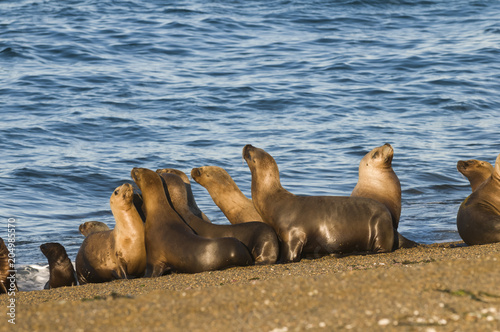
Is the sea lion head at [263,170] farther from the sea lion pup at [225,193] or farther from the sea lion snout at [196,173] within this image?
the sea lion snout at [196,173]

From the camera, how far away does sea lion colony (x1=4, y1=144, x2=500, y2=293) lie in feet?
23.5

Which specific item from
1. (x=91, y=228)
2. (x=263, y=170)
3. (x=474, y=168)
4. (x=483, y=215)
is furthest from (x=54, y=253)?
(x=474, y=168)

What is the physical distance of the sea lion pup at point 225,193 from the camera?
8.20m

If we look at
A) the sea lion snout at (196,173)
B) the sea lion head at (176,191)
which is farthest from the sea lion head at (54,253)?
the sea lion snout at (196,173)

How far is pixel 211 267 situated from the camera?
22.9ft

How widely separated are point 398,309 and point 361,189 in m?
4.58

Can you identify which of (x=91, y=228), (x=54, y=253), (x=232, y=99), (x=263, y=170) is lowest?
(x=232, y=99)

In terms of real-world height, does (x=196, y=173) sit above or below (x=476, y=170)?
above

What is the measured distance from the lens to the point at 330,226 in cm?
751

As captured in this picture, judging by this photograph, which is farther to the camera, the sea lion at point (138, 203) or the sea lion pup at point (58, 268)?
the sea lion at point (138, 203)

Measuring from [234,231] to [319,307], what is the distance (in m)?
3.15

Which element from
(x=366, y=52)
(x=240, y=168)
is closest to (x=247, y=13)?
(x=366, y=52)

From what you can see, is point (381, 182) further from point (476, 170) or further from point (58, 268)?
point (58, 268)

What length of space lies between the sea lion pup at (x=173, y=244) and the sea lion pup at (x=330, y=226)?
0.62 m
